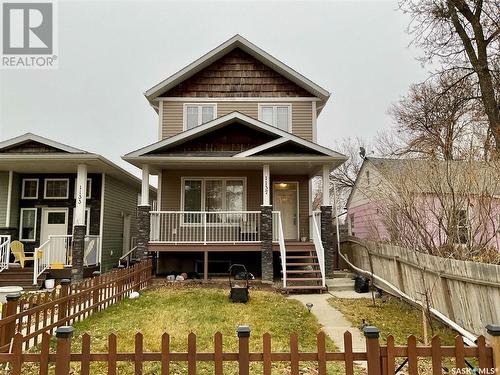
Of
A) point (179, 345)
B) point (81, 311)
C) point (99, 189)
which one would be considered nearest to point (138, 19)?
point (99, 189)

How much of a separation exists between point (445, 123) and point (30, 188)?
16.2 meters

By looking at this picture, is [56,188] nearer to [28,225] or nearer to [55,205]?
[55,205]

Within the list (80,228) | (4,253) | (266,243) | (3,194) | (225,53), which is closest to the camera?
(266,243)

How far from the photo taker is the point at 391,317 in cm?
775

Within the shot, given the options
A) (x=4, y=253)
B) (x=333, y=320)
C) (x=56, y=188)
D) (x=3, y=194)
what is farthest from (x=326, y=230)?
(x=3, y=194)

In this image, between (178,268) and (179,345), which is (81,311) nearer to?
(179,345)

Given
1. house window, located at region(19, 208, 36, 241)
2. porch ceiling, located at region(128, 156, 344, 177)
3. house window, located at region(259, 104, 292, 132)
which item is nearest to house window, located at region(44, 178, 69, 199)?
house window, located at region(19, 208, 36, 241)

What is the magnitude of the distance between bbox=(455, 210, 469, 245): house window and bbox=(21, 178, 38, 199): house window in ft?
48.0

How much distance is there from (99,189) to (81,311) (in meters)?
8.31

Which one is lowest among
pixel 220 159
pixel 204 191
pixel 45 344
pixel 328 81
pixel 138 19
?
pixel 45 344

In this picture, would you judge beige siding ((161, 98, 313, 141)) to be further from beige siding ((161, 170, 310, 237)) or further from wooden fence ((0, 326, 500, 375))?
wooden fence ((0, 326, 500, 375))

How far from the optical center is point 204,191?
1396cm

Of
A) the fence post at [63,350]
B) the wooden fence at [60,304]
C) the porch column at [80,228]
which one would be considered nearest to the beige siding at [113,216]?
the porch column at [80,228]

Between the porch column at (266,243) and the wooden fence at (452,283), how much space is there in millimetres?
3590
